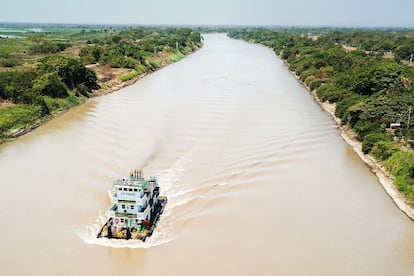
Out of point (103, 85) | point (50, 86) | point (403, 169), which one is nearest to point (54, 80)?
point (50, 86)

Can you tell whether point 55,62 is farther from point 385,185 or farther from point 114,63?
point 385,185

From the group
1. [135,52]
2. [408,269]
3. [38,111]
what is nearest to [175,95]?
[38,111]

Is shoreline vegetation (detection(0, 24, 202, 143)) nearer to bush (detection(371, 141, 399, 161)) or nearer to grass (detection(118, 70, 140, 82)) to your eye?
grass (detection(118, 70, 140, 82))

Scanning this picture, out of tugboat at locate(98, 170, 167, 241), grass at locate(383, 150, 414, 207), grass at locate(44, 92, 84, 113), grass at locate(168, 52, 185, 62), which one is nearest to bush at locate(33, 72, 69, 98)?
grass at locate(44, 92, 84, 113)

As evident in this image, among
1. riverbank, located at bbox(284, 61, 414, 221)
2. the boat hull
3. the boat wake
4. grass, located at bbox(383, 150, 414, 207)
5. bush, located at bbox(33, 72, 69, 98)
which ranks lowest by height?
the boat wake

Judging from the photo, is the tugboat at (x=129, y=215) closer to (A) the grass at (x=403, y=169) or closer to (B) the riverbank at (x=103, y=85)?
(A) the grass at (x=403, y=169)

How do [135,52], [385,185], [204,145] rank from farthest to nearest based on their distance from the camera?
1. [135,52]
2. [204,145]
3. [385,185]

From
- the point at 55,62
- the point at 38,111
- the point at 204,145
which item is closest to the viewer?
the point at 204,145

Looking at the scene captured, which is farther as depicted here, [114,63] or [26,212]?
[114,63]
